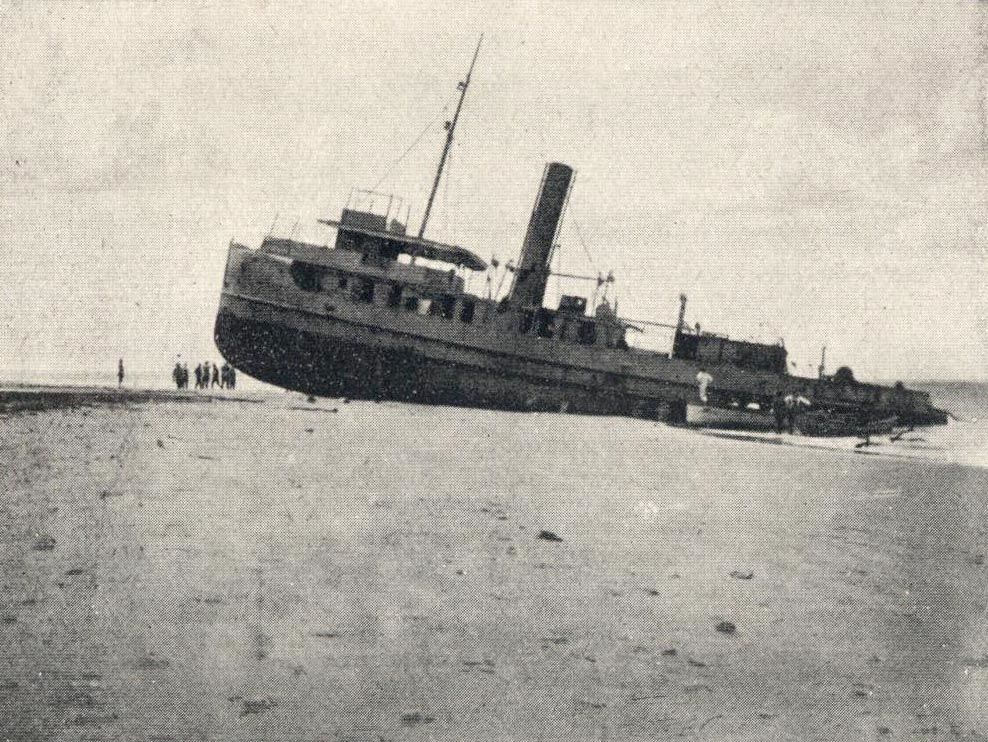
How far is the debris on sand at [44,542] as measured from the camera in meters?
4.35

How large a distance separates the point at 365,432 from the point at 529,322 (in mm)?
13221

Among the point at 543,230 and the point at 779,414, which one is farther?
the point at 543,230

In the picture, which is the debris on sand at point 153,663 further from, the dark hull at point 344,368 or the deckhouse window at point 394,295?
the deckhouse window at point 394,295

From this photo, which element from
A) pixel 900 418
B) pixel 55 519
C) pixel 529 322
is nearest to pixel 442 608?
pixel 55 519

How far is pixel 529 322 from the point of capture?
24.0 meters

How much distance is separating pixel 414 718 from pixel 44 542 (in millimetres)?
3110

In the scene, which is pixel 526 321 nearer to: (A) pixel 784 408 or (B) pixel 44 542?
(A) pixel 784 408

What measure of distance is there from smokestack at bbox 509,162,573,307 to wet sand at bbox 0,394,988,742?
57.2 ft

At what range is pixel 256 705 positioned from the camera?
278 cm

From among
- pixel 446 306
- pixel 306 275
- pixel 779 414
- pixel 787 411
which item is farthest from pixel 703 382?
pixel 306 275

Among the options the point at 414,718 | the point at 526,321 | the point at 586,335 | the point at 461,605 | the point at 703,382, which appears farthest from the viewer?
the point at 586,335

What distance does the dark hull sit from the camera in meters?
21.2

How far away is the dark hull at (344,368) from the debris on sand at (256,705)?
1869cm

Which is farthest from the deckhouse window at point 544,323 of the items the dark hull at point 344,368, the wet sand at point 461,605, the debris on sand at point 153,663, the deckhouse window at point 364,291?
the debris on sand at point 153,663
